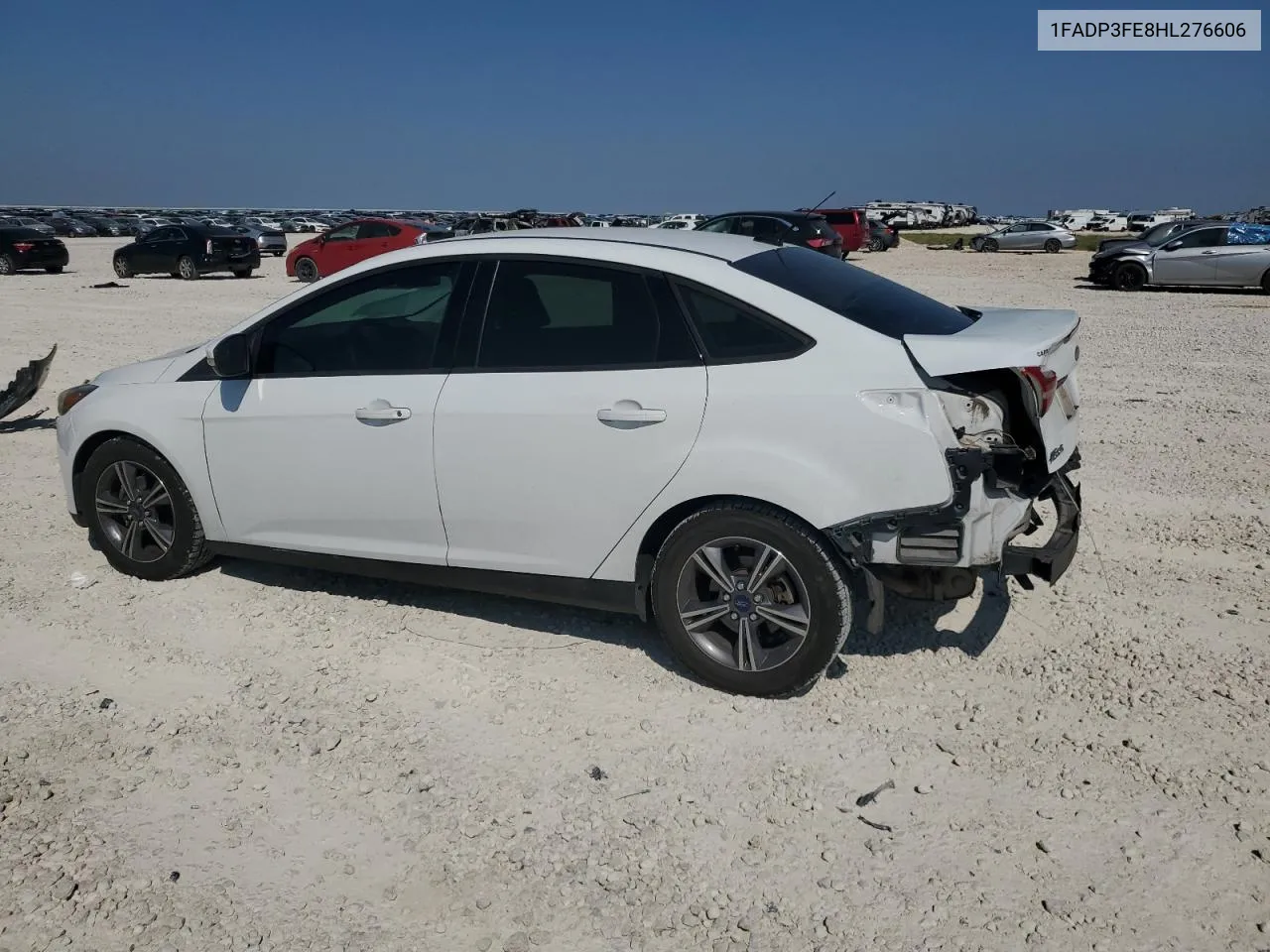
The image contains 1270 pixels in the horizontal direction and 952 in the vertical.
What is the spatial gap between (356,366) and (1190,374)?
897cm

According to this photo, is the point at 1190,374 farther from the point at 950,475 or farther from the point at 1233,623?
the point at 950,475

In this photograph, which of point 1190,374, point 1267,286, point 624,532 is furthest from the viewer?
point 1267,286

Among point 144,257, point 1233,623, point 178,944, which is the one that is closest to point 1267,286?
point 1233,623

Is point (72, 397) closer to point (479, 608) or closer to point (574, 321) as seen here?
point (479, 608)

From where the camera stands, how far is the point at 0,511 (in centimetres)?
647

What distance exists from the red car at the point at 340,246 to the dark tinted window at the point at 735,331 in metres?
22.8

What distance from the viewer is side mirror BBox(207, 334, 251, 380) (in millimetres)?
4660

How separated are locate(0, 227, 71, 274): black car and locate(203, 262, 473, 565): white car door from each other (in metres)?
29.3

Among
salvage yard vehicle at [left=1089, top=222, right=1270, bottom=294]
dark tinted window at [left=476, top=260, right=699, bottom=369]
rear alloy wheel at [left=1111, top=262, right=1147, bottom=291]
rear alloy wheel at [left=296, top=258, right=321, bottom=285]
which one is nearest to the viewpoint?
dark tinted window at [left=476, top=260, right=699, bottom=369]

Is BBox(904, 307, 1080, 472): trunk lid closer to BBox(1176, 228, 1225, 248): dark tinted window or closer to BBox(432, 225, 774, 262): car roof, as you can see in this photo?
BBox(432, 225, 774, 262): car roof

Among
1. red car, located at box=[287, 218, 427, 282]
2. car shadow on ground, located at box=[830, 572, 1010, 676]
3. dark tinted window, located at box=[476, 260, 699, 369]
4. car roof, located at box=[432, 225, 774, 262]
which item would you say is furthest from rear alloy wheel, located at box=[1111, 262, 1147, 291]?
dark tinted window, located at box=[476, 260, 699, 369]

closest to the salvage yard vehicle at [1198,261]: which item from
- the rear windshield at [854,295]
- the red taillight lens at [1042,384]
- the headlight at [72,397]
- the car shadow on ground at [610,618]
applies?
the car shadow on ground at [610,618]

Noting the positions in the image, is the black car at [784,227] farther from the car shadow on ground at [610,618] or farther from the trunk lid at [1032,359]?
the trunk lid at [1032,359]

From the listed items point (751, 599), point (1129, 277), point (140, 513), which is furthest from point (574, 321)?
point (1129, 277)
